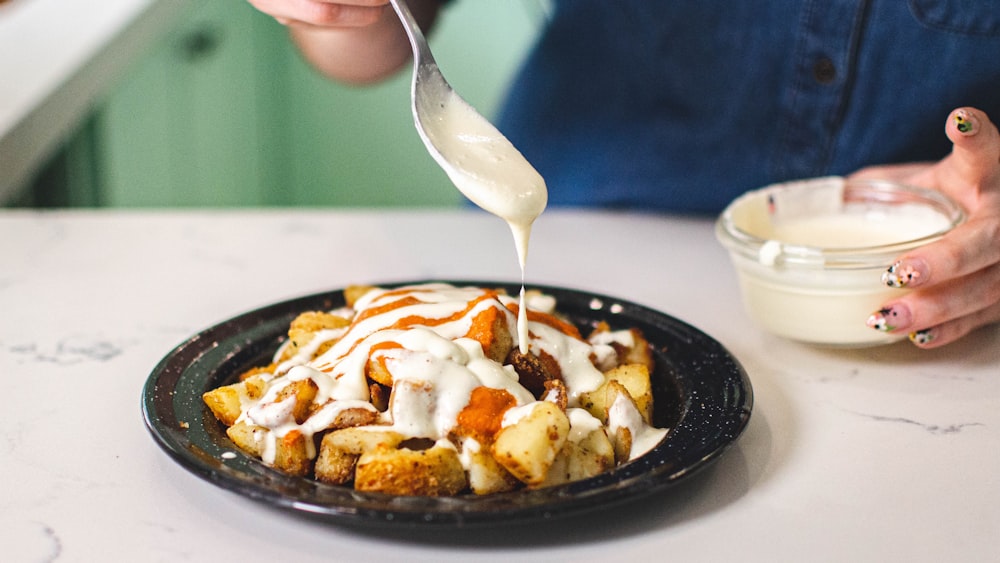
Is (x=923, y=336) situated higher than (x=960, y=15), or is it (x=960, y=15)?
(x=960, y=15)

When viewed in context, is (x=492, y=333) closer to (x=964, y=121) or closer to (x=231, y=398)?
(x=231, y=398)

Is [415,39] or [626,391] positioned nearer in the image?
[626,391]

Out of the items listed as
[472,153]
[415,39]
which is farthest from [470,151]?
[415,39]

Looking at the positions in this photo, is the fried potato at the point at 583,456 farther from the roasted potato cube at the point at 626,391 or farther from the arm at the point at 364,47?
the arm at the point at 364,47

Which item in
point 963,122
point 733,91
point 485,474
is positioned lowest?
point 485,474

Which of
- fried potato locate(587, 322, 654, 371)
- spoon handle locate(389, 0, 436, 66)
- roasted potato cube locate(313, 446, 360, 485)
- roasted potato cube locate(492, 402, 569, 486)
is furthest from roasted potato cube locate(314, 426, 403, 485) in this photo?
spoon handle locate(389, 0, 436, 66)

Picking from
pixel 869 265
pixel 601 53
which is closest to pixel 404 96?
pixel 601 53

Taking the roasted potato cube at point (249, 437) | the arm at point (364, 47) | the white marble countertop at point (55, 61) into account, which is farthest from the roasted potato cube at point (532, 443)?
the white marble countertop at point (55, 61)

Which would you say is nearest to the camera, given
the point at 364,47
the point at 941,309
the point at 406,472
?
the point at 406,472
